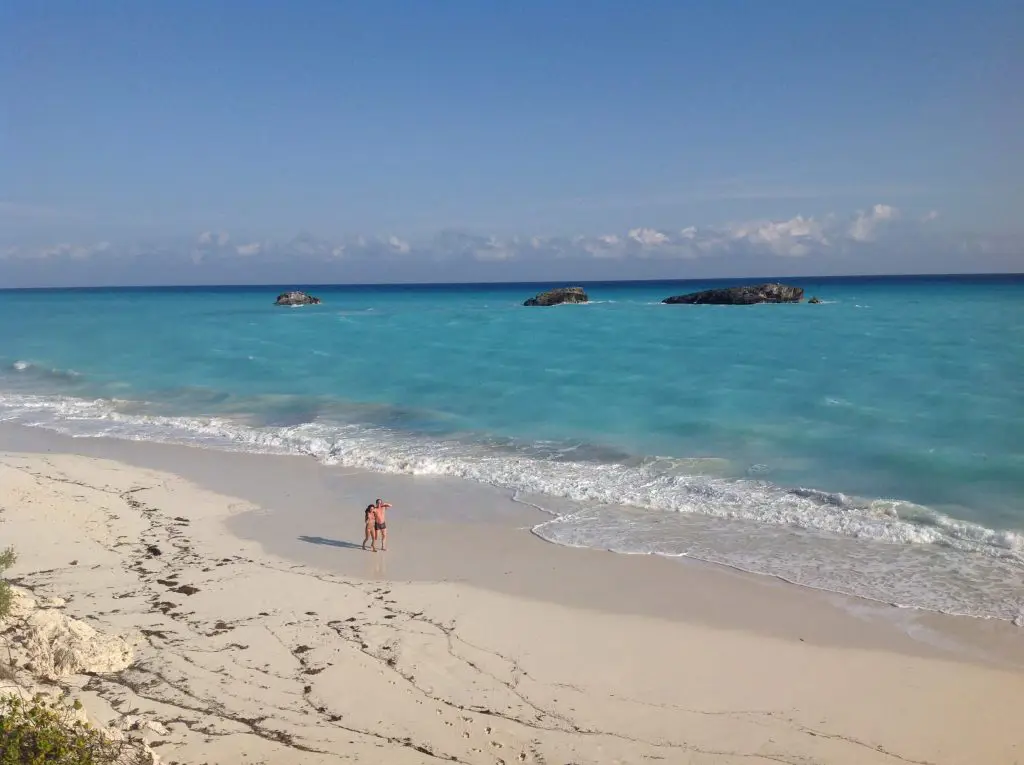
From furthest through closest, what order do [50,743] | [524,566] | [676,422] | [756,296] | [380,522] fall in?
[756,296] < [676,422] < [380,522] < [524,566] < [50,743]

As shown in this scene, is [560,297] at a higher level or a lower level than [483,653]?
higher

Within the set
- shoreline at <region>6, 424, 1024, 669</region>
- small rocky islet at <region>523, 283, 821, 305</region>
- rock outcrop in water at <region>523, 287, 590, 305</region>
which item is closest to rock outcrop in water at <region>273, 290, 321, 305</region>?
rock outcrop in water at <region>523, 287, 590, 305</region>

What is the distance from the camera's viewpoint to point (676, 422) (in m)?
22.8

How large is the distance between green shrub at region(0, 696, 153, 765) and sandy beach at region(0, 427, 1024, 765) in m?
1.42

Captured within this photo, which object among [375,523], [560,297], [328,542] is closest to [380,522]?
[375,523]

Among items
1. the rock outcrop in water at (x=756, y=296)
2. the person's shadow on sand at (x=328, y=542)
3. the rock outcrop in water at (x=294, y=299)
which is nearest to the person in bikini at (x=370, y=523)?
the person's shadow on sand at (x=328, y=542)

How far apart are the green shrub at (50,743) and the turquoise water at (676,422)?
8781 millimetres

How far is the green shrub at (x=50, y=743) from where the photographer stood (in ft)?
17.4

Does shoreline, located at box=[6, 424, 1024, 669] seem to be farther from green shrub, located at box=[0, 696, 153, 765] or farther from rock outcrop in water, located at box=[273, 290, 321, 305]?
rock outcrop in water, located at box=[273, 290, 321, 305]

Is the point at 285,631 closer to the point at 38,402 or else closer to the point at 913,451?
the point at 913,451

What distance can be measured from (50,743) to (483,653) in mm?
4982

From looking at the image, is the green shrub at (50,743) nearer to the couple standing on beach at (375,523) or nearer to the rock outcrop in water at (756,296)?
the couple standing on beach at (375,523)

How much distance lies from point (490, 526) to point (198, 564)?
5.22 meters

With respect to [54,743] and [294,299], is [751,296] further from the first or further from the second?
[54,743]
